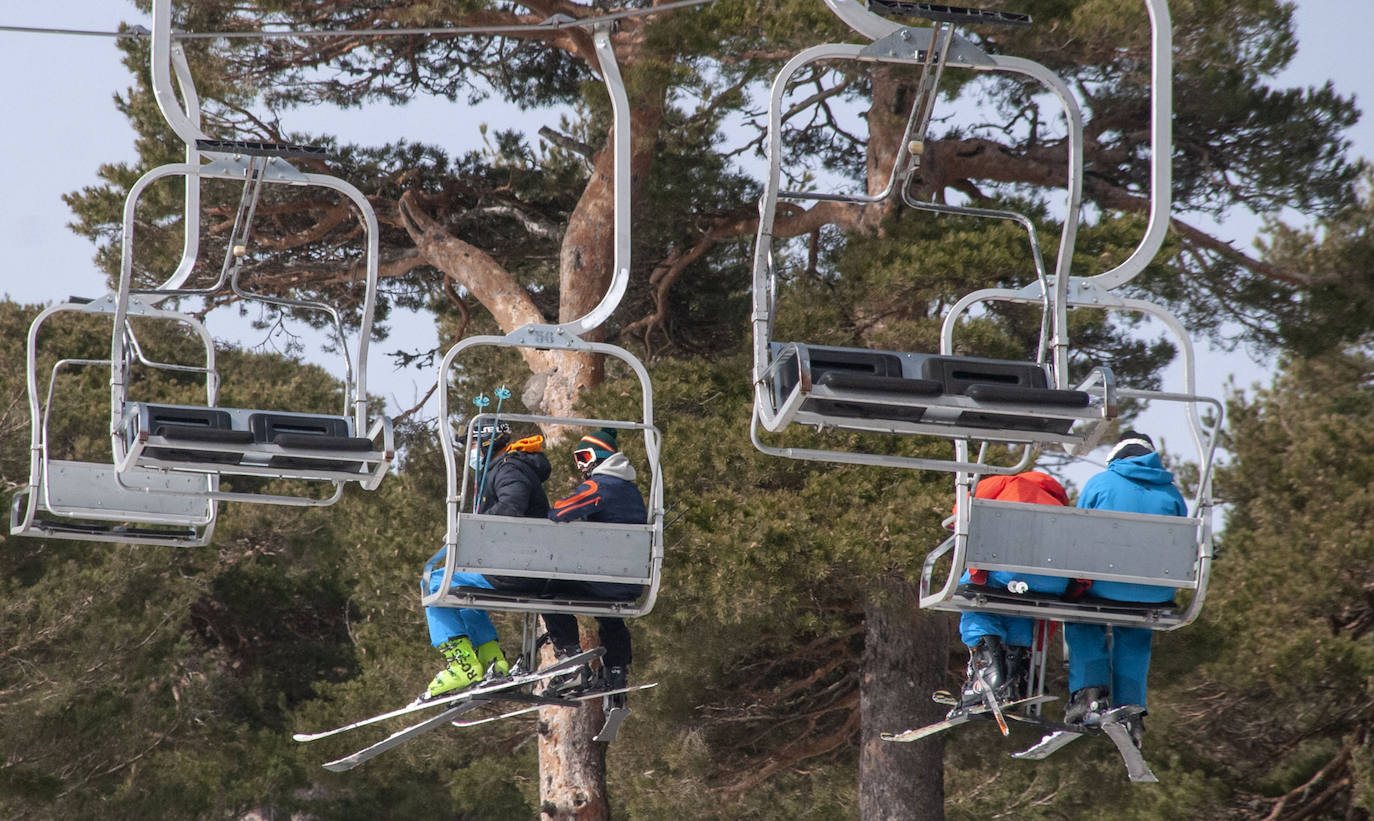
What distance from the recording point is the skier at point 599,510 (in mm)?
6957

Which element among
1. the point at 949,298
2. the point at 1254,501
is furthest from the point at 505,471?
the point at 1254,501

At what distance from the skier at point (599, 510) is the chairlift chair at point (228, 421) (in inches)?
31.5

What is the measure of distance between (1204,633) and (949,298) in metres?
2.87

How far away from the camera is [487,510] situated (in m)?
7.42

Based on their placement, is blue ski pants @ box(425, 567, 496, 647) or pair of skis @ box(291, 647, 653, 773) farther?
blue ski pants @ box(425, 567, 496, 647)

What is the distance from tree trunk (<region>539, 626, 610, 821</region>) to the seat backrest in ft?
23.1

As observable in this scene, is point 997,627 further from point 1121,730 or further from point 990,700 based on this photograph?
point 1121,730

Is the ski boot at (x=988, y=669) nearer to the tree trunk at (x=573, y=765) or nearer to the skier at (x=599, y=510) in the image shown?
the skier at (x=599, y=510)

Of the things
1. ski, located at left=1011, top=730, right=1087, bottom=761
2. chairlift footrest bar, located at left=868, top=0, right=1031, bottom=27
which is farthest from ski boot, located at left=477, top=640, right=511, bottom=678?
chairlift footrest bar, located at left=868, top=0, right=1031, bottom=27

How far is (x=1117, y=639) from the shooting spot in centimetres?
668

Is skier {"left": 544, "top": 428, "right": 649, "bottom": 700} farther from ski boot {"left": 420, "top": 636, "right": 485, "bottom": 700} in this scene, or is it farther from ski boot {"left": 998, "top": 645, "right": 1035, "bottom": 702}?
ski boot {"left": 998, "top": 645, "right": 1035, "bottom": 702}

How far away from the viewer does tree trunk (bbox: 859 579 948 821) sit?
39.1ft

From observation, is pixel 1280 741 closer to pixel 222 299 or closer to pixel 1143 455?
pixel 1143 455

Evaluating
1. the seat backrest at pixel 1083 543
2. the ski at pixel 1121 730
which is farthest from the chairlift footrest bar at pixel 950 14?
the ski at pixel 1121 730
